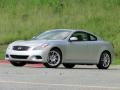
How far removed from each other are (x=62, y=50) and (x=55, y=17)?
2026cm

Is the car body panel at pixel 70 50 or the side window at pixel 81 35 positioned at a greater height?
the side window at pixel 81 35

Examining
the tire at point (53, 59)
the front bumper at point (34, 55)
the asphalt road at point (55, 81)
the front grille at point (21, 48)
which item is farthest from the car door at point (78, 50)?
the asphalt road at point (55, 81)

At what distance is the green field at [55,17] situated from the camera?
39.2 m

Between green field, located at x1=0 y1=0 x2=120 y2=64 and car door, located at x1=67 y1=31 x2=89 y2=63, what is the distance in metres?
14.9

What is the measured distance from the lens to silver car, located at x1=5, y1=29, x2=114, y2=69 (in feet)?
68.2

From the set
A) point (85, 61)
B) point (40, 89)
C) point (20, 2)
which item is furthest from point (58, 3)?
point (40, 89)

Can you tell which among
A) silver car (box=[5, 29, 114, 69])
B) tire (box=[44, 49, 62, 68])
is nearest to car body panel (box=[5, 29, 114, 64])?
silver car (box=[5, 29, 114, 69])

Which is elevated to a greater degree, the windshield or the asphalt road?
the windshield

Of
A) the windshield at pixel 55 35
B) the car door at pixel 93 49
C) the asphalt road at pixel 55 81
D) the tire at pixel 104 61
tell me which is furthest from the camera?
the tire at pixel 104 61

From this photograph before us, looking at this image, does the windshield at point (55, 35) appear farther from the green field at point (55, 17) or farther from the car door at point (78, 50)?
the green field at point (55, 17)

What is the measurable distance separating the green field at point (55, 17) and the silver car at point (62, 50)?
47.6 feet

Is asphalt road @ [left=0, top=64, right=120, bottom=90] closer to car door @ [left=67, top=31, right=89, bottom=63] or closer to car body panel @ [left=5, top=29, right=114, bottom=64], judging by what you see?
car body panel @ [left=5, top=29, right=114, bottom=64]

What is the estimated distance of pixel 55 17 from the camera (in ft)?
136

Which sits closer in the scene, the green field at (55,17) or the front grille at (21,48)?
the front grille at (21,48)
